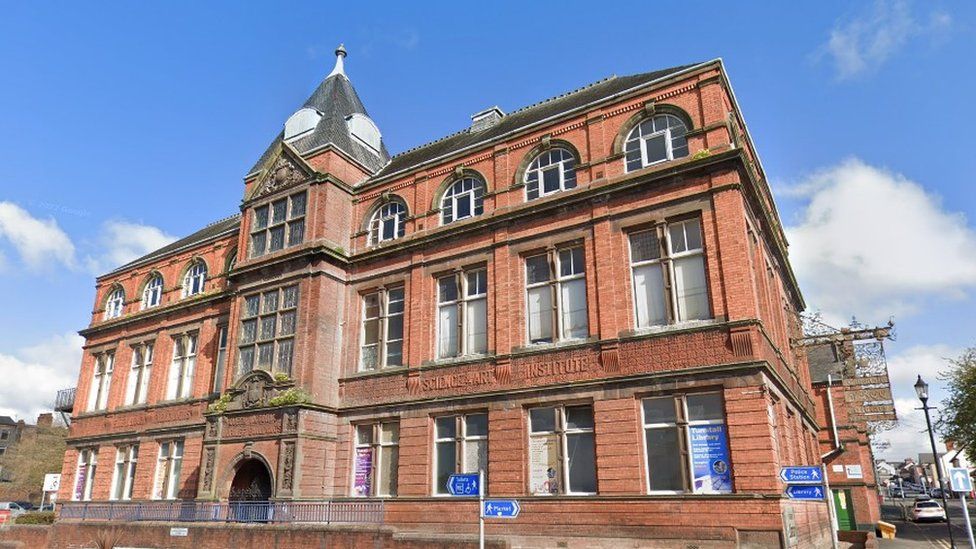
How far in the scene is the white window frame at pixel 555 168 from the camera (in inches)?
788

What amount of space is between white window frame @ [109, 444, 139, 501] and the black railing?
9066 mm

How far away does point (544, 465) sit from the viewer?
693 inches

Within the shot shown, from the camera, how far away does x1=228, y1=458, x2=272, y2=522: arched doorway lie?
1942cm

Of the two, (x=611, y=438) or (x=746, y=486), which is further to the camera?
(x=611, y=438)

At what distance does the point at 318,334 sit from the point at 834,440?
2526 cm

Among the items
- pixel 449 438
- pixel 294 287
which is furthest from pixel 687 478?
pixel 294 287

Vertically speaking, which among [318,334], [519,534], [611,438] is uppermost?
[318,334]

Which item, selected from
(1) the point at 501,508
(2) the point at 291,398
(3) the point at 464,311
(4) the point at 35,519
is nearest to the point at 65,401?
(4) the point at 35,519

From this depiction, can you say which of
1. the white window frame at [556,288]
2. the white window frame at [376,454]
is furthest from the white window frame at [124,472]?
the white window frame at [556,288]

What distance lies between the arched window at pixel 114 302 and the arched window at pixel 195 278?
5261mm

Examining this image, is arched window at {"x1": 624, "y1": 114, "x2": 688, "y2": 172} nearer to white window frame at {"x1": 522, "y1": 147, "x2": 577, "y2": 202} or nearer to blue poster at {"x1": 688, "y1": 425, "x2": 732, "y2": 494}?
white window frame at {"x1": 522, "y1": 147, "x2": 577, "y2": 202}

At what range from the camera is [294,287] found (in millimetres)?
23219

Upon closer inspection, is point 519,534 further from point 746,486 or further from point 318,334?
point 318,334

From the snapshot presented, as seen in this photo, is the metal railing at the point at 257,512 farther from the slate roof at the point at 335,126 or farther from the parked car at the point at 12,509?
the slate roof at the point at 335,126
